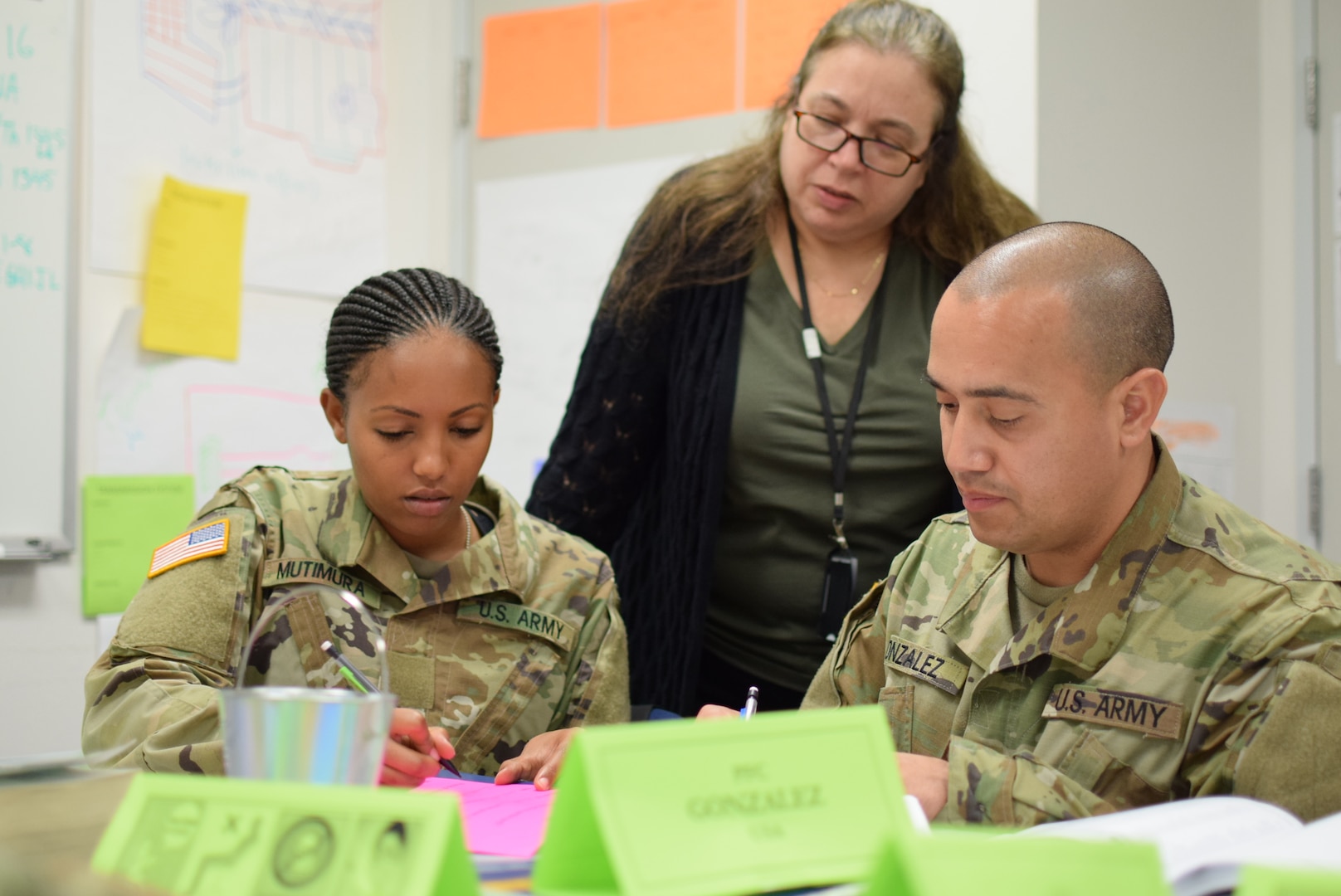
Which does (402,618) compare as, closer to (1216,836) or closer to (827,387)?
(827,387)

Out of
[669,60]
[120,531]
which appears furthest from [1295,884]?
[669,60]

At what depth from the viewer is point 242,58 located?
259 cm

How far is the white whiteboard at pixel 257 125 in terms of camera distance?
2.36 m

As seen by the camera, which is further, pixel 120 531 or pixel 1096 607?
pixel 120 531

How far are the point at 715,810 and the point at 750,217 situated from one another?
1311mm

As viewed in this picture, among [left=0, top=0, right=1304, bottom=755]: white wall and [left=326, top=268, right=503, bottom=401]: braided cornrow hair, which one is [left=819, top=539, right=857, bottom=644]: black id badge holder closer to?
[left=326, top=268, right=503, bottom=401]: braided cornrow hair

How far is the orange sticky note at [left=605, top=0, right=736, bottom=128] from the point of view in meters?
2.66

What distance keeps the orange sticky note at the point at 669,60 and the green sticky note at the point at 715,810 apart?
7.19 ft

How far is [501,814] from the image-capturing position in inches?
37.6

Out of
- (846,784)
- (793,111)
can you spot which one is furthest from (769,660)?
(846,784)

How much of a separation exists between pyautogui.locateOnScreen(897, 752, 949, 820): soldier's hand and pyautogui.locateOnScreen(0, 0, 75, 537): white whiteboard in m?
1.85

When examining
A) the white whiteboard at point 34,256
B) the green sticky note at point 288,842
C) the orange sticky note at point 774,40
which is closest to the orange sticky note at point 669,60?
the orange sticky note at point 774,40

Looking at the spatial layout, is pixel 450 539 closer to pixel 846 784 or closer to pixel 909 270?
pixel 909 270

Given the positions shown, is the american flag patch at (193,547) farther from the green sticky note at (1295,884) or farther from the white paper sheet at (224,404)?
the green sticky note at (1295,884)
